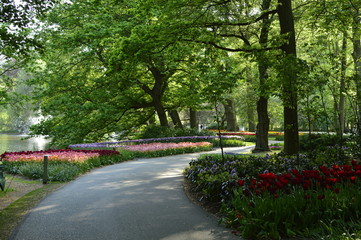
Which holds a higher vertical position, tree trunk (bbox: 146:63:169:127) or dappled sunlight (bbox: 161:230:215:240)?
tree trunk (bbox: 146:63:169:127)

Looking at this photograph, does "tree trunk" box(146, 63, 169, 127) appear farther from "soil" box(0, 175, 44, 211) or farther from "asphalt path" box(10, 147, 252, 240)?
"asphalt path" box(10, 147, 252, 240)

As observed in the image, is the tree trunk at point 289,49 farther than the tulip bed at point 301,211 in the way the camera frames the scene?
Yes

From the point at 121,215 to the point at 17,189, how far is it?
4.57m

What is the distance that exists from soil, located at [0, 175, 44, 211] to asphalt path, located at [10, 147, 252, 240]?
2.92 feet

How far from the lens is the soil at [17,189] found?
287 inches

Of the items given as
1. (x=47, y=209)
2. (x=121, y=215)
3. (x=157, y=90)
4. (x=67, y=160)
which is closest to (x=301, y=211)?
(x=121, y=215)

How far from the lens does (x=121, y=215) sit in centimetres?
568

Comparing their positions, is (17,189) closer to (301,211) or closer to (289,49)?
(301,211)

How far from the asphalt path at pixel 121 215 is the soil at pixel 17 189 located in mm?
890

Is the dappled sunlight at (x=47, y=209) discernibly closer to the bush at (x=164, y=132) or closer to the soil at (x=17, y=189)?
the soil at (x=17, y=189)

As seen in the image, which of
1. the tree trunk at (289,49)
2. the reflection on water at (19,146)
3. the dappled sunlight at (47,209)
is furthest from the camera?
the reflection on water at (19,146)

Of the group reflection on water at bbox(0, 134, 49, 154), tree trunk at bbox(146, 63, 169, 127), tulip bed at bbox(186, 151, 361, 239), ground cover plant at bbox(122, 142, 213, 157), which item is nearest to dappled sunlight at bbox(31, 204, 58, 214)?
tulip bed at bbox(186, 151, 361, 239)

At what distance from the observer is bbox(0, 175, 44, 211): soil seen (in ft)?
23.9

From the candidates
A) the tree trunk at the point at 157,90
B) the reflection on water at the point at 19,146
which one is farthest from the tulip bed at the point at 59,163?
the tree trunk at the point at 157,90
